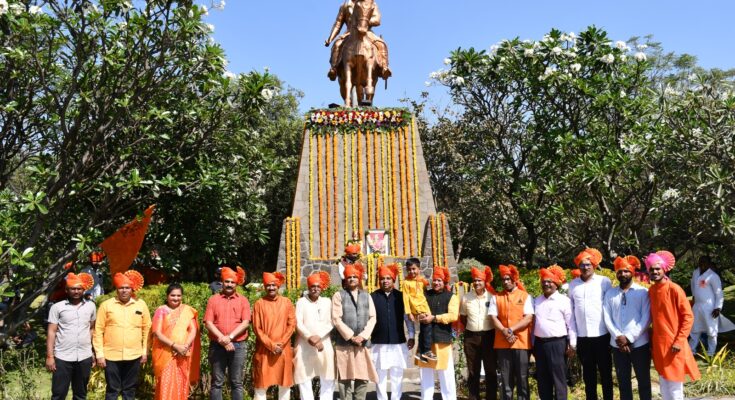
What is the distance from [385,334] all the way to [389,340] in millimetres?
80

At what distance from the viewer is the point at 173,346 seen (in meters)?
6.00

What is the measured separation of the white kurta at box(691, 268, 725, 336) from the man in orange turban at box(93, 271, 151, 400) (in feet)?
26.6

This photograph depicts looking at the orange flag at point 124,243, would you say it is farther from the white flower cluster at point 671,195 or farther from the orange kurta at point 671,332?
the white flower cluster at point 671,195

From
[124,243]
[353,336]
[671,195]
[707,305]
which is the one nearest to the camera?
[353,336]

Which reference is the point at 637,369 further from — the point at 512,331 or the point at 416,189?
the point at 416,189

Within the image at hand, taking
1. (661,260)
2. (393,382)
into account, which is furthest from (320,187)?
(661,260)

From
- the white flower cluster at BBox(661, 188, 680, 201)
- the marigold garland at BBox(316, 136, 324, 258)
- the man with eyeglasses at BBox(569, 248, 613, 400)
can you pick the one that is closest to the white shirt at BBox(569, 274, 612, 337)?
the man with eyeglasses at BBox(569, 248, 613, 400)

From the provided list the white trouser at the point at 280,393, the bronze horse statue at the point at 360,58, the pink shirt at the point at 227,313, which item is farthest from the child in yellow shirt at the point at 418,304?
the bronze horse statue at the point at 360,58

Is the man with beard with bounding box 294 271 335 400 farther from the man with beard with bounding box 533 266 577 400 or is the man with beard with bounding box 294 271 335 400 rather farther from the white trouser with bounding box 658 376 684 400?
the white trouser with bounding box 658 376 684 400

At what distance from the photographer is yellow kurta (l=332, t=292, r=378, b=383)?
6359mm

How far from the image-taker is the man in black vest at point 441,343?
6.53 m

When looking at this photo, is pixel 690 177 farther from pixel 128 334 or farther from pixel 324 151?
pixel 128 334

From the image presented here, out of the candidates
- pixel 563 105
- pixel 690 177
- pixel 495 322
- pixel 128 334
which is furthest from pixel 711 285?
pixel 128 334

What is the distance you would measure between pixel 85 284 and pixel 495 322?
14.0 ft
